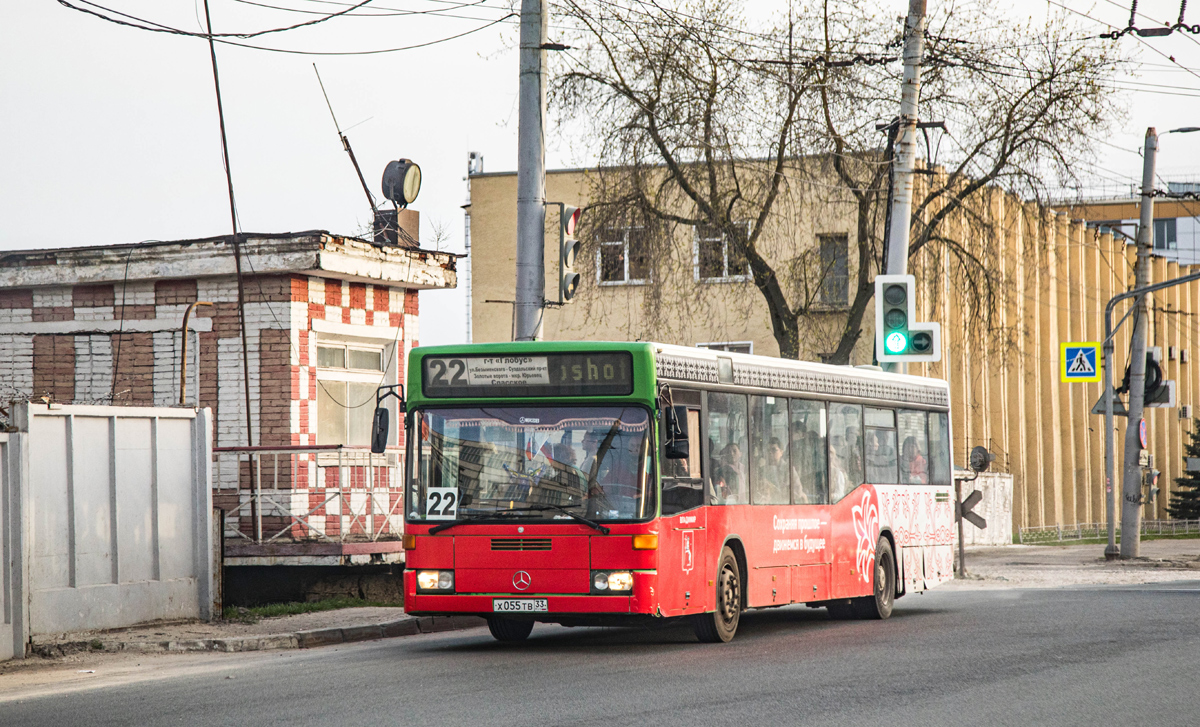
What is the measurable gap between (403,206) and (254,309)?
14.1 feet

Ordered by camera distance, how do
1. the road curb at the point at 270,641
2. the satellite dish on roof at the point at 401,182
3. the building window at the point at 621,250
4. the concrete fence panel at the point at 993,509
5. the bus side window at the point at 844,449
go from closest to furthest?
the road curb at the point at 270,641, the bus side window at the point at 844,449, the satellite dish on roof at the point at 401,182, the building window at the point at 621,250, the concrete fence panel at the point at 993,509

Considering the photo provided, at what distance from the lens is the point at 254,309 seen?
63.6 feet

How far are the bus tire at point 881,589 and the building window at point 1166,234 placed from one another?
73500mm

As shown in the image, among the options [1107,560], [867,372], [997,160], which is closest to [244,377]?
[867,372]

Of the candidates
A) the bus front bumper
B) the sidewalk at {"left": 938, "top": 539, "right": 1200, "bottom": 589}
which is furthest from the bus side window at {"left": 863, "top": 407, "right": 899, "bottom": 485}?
the sidewalk at {"left": 938, "top": 539, "right": 1200, "bottom": 589}

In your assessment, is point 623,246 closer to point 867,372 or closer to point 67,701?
point 867,372

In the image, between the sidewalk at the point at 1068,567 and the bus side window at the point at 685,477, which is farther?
the sidewalk at the point at 1068,567

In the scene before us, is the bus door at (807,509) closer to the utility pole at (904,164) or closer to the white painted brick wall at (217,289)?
the utility pole at (904,164)

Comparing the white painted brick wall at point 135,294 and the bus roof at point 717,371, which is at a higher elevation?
the white painted brick wall at point 135,294

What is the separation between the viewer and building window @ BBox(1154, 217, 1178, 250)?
8531 centimetres

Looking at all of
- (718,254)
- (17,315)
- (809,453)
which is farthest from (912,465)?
(17,315)

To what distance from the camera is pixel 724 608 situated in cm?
1402

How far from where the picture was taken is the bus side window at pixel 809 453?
50.6 ft

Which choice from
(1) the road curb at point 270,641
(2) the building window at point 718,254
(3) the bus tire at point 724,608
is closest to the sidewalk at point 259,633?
(1) the road curb at point 270,641
